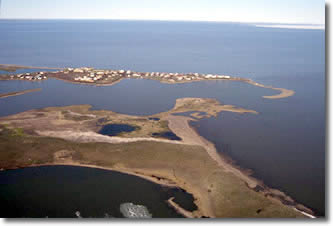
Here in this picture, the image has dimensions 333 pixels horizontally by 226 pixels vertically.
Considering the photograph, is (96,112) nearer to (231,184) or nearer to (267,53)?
Result: (231,184)

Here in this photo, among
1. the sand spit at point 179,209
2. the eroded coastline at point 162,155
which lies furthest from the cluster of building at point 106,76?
the sand spit at point 179,209

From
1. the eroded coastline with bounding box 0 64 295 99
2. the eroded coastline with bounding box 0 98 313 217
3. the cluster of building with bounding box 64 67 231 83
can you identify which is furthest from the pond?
the cluster of building with bounding box 64 67 231 83

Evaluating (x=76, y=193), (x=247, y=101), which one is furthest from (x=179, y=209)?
(x=247, y=101)

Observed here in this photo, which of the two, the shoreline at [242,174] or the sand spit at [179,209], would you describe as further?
the shoreline at [242,174]

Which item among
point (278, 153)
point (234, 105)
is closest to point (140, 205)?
point (278, 153)

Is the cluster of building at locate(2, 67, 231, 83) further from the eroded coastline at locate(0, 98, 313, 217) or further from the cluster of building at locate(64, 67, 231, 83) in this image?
the eroded coastline at locate(0, 98, 313, 217)

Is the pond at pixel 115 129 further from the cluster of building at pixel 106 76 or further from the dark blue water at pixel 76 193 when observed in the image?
the cluster of building at pixel 106 76
